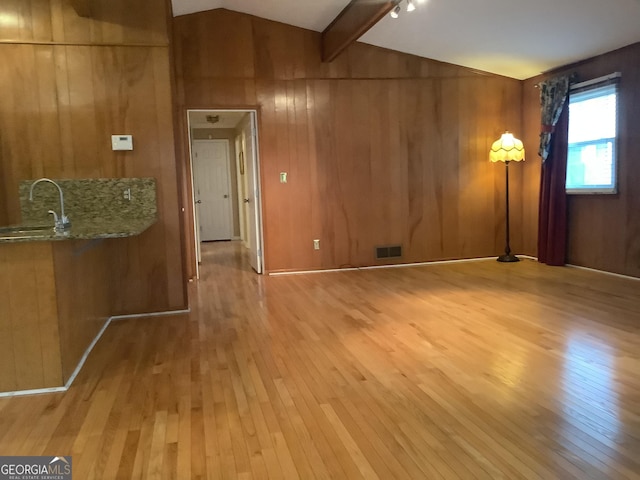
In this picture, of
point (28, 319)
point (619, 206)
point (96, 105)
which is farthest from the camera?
point (619, 206)

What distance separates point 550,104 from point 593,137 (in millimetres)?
689

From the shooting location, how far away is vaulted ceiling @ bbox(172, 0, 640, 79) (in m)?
4.63

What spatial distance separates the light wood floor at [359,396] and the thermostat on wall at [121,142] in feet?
4.86

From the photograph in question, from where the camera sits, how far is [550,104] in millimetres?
6086

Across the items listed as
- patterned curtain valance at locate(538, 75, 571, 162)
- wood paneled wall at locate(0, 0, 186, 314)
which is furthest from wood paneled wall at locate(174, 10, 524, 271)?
wood paneled wall at locate(0, 0, 186, 314)

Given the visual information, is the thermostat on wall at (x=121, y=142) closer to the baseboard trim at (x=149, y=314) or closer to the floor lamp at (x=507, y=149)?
the baseboard trim at (x=149, y=314)

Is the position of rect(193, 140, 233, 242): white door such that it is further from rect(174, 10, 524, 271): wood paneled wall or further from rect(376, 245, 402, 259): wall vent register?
rect(376, 245, 402, 259): wall vent register

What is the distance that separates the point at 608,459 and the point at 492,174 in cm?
530

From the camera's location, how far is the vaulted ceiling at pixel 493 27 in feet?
15.2

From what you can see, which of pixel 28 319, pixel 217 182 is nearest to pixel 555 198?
pixel 28 319

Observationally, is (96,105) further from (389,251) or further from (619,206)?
(619,206)

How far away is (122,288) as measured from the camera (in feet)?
14.5

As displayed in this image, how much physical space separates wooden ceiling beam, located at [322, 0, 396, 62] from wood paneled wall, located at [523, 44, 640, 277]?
8.90ft

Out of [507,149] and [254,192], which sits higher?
[507,149]
